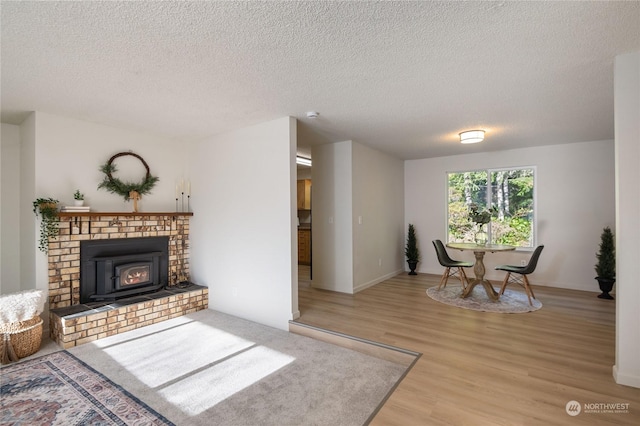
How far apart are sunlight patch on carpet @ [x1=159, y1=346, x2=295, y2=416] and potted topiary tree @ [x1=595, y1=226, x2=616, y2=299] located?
4.72 metres

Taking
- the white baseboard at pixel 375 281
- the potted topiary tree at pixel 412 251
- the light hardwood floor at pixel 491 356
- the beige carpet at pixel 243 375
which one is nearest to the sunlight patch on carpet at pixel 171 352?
the beige carpet at pixel 243 375

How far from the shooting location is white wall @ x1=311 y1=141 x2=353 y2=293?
15.8 ft

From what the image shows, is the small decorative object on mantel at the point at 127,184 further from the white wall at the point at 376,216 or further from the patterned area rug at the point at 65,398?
the white wall at the point at 376,216

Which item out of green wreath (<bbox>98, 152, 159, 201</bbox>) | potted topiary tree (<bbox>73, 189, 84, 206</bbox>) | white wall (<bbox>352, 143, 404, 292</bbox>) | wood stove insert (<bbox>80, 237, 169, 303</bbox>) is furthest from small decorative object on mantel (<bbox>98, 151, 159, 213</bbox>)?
white wall (<bbox>352, 143, 404, 292</bbox>)

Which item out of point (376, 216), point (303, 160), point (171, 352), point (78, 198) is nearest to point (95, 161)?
point (78, 198)

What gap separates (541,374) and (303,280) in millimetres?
4036

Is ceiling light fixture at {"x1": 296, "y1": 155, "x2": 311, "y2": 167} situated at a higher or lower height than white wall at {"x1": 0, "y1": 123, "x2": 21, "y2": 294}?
higher

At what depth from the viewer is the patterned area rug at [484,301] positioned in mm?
3916

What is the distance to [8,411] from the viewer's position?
2104 millimetres

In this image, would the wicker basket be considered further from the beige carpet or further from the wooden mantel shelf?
the wooden mantel shelf

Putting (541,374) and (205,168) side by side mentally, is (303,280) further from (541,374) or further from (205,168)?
(541,374)

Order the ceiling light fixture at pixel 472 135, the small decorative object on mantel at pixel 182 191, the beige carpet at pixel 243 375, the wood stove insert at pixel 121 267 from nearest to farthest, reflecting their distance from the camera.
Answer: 1. the beige carpet at pixel 243 375
2. the wood stove insert at pixel 121 267
3. the ceiling light fixture at pixel 472 135
4. the small decorative object on mantel at pixel 182 191

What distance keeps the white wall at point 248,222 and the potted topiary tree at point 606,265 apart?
4.51m

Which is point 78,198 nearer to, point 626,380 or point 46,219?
point 46,219
